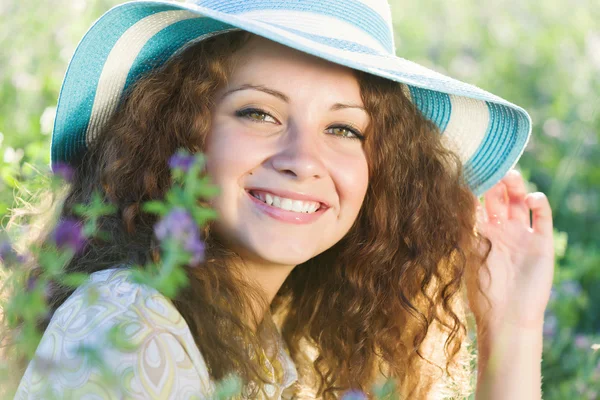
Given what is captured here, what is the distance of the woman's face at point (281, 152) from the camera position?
6.39 feet

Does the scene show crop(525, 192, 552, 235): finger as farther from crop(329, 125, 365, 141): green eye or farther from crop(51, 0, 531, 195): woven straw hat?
crop(329, 125, 365, 141): green eye

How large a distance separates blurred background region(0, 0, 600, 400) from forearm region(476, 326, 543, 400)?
0.18 metres

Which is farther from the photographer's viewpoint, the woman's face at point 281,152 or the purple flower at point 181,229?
the woman's face at point 281,152

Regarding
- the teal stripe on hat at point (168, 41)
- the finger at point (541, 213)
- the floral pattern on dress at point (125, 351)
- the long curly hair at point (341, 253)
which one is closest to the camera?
the floral pattern on dress at point (125, 351)

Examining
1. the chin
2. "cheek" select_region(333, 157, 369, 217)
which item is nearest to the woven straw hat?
"cheek" select_region(333, 157, 369, 217)

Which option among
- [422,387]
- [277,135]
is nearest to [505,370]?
[422,387]

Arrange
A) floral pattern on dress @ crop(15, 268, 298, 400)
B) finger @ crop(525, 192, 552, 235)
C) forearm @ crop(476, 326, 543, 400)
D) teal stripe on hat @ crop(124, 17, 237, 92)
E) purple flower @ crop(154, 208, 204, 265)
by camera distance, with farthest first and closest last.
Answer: finger @ crop(525, 192, 552, 235), forearm @ crop(476, 326, 543, 400), teal stripe on hat @ crop(124, 17, 237, 92), floral pattern on dress @ crop(15, 268, 298, 400), purple flower @ crop(154, 208, 204, 265)

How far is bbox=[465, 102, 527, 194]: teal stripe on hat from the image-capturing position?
243cm

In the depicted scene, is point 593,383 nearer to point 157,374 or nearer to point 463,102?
point 463,102

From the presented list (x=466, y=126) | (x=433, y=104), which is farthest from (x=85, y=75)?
(x=466, y=126)

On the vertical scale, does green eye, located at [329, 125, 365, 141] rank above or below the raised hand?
above

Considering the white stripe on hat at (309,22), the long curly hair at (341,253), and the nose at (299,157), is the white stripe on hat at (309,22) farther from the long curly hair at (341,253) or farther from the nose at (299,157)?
the nose at (299,157)

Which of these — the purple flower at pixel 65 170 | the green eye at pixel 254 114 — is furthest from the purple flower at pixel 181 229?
the purple flower at pixel 65 170

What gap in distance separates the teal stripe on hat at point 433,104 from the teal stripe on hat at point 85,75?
0.74 metres
